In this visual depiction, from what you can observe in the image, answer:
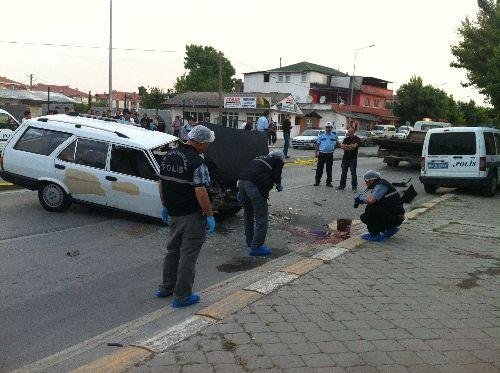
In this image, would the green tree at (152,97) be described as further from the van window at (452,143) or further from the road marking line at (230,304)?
the road marking line at (230,304)

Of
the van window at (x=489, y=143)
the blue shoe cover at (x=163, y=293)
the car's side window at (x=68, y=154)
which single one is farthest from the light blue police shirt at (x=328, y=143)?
the blue shoe cover at (x=163, y=293)

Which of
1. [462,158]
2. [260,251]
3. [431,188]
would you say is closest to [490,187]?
[462,158]

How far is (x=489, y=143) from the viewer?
13.5 m

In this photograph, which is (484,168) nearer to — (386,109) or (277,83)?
(277,83)

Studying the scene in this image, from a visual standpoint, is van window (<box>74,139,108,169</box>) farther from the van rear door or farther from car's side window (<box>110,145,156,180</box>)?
the van rear door

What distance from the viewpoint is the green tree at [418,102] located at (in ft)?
209

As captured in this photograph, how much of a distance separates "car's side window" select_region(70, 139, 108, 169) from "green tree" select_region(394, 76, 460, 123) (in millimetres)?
60875

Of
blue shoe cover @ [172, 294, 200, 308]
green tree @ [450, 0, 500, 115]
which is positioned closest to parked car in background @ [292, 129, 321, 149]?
green tree @ [450, 0, 500, 115]

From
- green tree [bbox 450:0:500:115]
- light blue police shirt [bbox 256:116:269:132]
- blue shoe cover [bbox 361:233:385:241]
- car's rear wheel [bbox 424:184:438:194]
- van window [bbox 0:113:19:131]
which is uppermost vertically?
green tree [bbox 450:0:500:115]

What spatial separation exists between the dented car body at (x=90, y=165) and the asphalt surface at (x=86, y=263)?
38 centimetres

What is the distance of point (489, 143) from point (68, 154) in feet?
35.2

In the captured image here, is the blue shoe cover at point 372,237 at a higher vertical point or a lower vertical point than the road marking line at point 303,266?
higher

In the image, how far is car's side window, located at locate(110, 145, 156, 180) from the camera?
8.42 metres

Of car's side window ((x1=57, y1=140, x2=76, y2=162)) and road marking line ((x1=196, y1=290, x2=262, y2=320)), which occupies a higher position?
car's side window ((x1=57, y1=140, x2=76, y2=162))
